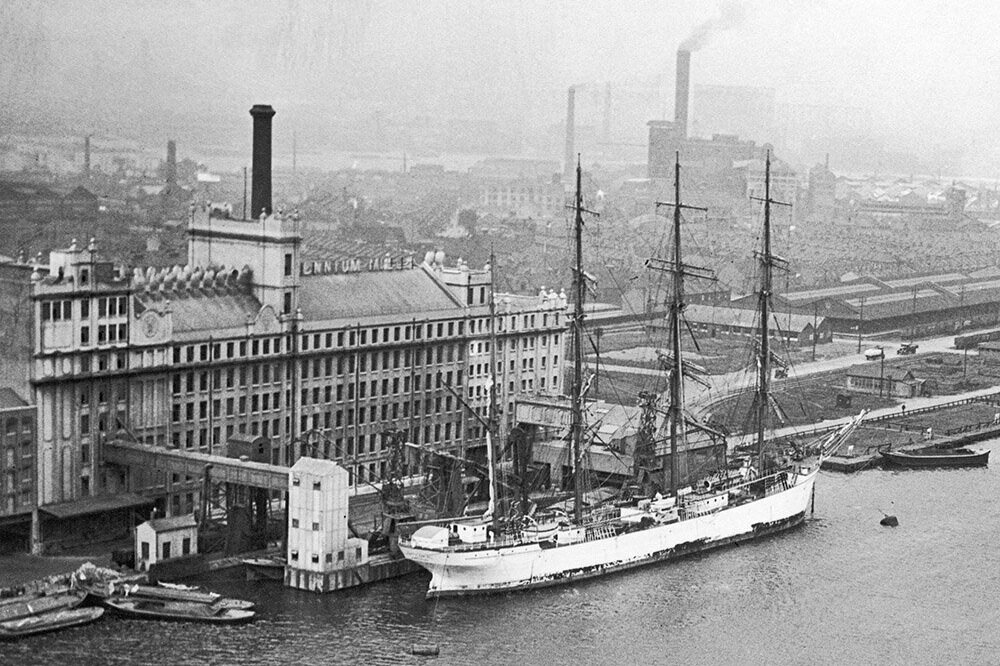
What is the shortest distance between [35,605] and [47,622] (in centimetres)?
102

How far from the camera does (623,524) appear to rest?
65688 millimetres

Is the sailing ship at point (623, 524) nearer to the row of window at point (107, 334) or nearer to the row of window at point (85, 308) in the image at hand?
the row of window at point (107, 334)

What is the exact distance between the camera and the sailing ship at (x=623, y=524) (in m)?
60.4

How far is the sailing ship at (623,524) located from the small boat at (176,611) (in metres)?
6.70

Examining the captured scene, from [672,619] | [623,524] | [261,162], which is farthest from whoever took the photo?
[261,162]

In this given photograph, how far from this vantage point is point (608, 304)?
463 ft

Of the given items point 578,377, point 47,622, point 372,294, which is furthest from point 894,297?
point 47,622

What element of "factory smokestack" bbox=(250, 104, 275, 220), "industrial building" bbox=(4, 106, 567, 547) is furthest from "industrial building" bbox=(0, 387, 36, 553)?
"factory smokestack" bbox=(250, 104, 275, 220)

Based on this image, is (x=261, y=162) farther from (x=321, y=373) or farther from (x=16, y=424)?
(x=16, y=424)

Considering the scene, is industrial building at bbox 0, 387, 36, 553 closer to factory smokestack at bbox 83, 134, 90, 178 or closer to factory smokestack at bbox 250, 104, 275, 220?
factory smokestack at bbox 250, 104, 275, 220

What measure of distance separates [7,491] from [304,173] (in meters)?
91.4

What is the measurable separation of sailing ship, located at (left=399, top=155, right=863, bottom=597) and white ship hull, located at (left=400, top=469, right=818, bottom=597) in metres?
0.03

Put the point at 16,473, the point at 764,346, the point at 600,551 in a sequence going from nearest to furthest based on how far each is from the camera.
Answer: the point at 16,473 → the point at 600,551 → the point at 764,346

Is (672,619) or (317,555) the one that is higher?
(317,555)
